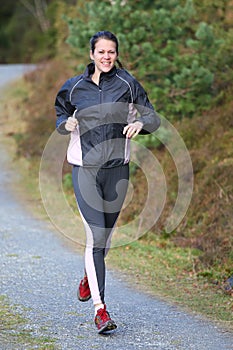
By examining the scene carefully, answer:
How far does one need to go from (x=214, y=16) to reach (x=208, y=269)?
7.01 m

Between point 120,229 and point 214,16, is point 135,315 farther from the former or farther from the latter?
point 214,16

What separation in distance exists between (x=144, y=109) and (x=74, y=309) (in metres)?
1.88

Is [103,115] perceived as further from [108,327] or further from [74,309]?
[74,309]

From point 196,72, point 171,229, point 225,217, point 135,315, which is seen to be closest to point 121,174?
point 135,315

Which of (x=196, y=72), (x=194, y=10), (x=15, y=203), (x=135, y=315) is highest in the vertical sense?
(x=194, y=10)

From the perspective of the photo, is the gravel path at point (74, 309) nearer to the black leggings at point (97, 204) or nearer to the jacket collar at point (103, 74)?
the black leggings at point (97, 204)

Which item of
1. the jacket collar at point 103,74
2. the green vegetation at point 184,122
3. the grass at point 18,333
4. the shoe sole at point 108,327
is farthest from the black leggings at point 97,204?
the green vegetation at point 184,122

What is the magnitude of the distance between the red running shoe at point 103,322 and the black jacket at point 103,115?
1070mm

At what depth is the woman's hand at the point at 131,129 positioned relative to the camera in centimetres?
556

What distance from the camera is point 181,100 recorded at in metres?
12.6

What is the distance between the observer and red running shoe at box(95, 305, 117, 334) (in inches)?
220

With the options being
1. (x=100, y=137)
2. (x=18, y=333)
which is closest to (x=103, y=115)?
(x=100, y=137)

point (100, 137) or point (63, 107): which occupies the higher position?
point (63, 107)

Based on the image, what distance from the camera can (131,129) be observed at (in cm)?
556
